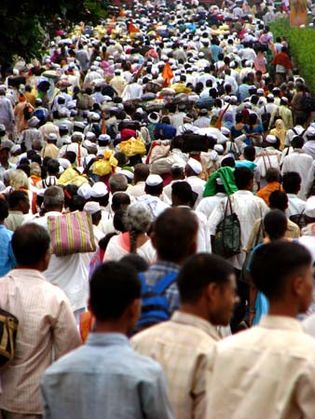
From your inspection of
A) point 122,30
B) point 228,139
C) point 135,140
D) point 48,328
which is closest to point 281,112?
point 228,139

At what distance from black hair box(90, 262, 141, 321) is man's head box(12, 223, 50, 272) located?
159 centimetres

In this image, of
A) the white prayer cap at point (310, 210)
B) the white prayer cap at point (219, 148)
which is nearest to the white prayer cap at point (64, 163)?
the white prayer cap at point (219, 148)

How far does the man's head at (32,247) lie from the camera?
21.0ft

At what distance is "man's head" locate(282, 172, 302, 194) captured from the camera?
10586mm

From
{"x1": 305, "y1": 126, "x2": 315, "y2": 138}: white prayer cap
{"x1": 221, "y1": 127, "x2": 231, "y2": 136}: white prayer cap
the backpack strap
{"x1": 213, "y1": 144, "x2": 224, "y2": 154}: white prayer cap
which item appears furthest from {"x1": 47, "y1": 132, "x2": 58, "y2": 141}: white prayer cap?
the backpack strap

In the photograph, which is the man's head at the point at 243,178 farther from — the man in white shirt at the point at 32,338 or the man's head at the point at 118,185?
the man in white shirt at the point at 32,338

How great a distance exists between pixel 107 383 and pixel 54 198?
5012 mm

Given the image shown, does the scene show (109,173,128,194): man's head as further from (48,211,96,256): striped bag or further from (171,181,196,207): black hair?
(48,211,96,256): striped bag

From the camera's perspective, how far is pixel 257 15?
45906 millimetres


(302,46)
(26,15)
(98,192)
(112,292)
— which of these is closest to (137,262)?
(112,292)

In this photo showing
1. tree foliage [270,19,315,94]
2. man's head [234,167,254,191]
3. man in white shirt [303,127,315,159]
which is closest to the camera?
man's head [234,167,254,191]

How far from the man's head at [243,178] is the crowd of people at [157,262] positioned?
0.7 inches

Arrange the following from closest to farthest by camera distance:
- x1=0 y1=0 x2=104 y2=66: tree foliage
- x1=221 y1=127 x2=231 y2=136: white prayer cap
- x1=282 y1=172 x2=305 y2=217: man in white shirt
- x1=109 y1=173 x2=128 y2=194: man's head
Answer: x1=282 y1=172 x2=305 y2=217: man in white shirt
x1=109 y1=173 x2=128 y2=194: man's head
x1=0 y1=0 x2=104 y2=66: tree foliage
x1=221 y1=127 x2=231 y2=136: white prayer cap

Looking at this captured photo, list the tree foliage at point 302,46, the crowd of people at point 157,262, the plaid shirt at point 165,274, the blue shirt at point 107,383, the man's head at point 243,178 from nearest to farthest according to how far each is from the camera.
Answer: the blue shirt at point 107,383 → the crowd of people at point 157,262 → the plaid shirt at point 165,274 → the man's head at point 243,178 → the tree foliage at point 302,46
